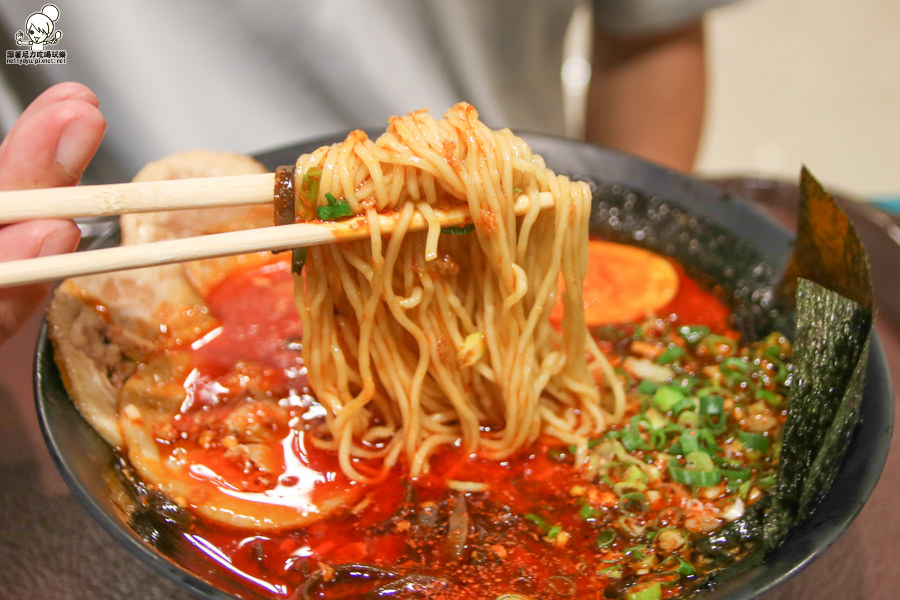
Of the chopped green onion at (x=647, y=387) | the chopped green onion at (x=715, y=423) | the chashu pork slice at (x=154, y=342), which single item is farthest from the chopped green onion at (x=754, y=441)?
the chashu pork slice at (x=154, y=342)

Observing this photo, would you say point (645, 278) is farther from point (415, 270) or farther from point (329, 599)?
point (329, 599)

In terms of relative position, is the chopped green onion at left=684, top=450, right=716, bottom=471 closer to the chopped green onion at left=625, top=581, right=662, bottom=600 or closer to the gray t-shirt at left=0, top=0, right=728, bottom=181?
the chopped green onion at left=625, top=581, right=662, bottom=600

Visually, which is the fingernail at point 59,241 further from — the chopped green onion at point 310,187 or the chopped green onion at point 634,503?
the chopped green onion at point 634,503

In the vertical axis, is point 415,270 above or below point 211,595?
above

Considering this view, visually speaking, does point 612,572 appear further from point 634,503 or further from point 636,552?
point 634,503

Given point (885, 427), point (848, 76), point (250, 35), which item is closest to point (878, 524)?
point (885, 427)
